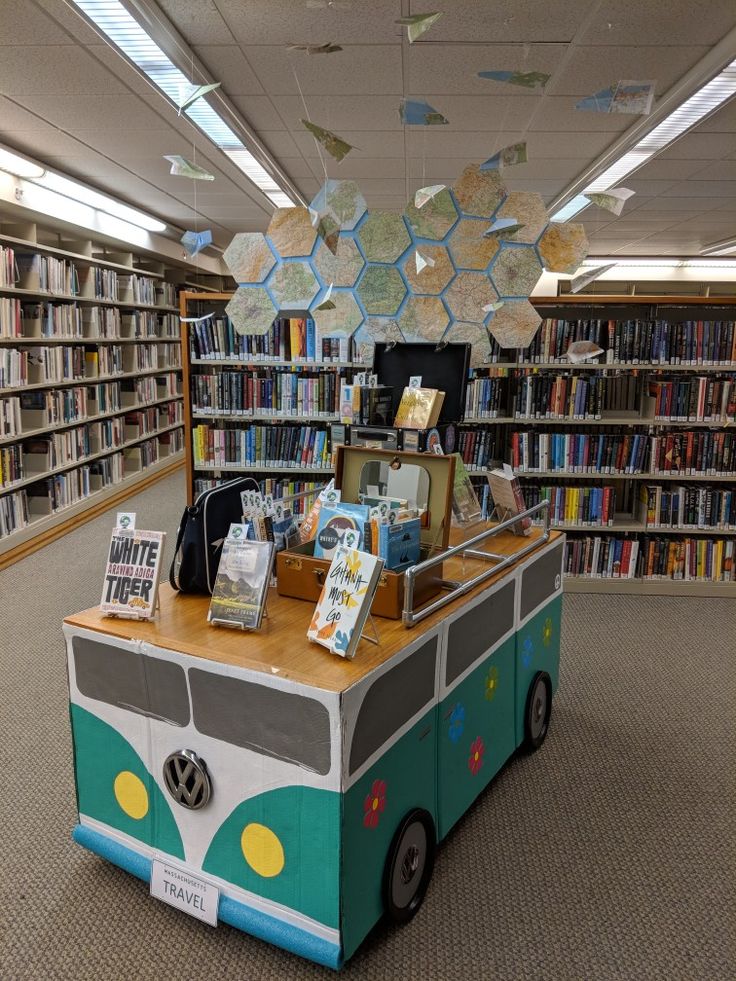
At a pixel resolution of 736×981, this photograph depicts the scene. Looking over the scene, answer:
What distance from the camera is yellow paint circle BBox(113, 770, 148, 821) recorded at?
195cm

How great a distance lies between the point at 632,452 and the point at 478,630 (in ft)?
8.82

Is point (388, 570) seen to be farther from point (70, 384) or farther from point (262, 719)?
point (70, 384)

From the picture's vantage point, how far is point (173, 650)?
178 cm

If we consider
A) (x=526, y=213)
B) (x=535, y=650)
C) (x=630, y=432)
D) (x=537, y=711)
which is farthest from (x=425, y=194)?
(x=630, y=432)

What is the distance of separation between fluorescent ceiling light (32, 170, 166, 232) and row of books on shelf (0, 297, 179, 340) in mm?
890

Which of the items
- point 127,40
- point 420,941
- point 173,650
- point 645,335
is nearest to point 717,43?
point 645,335

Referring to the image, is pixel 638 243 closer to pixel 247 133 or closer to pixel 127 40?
pixel 247 133

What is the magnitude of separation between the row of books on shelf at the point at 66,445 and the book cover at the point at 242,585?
3.86m

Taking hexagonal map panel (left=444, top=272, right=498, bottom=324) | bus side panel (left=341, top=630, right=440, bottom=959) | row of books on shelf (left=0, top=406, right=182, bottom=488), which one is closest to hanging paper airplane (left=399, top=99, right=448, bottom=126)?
hexagonal map panel (left=444, top=272, right=498, bottom=324)

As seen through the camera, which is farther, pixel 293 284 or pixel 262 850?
pixel 293 284

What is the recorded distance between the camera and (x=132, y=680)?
1.88 m

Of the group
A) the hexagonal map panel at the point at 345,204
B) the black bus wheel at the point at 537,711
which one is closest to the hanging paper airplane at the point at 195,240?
the hexagonal map panel at the point at 345,204

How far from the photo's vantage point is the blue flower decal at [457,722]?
6.93 ft

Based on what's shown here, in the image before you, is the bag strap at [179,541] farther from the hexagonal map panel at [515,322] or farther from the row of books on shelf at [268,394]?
the row of books on shelf at [268,394]
